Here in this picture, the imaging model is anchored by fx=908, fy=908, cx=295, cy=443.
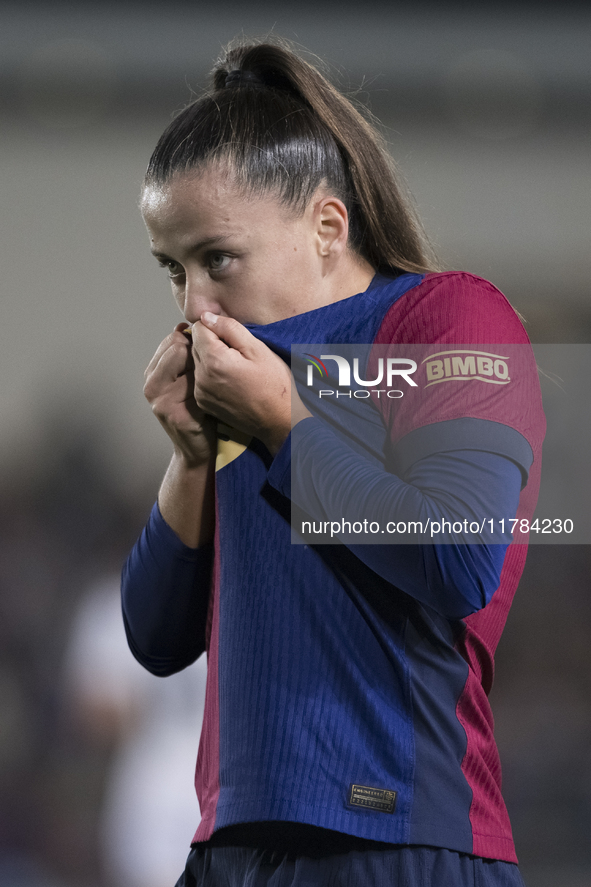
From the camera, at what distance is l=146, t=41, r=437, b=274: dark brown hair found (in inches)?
26.7

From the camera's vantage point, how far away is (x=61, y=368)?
241cm

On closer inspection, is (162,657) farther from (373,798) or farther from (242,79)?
(242,79)

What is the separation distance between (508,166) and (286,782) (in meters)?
2.13

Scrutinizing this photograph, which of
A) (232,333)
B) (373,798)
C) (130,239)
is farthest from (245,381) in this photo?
(130,239)

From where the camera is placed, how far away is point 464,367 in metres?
0.58

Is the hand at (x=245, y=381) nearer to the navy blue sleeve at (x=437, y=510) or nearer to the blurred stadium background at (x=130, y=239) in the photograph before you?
the navy blue sleeve at (x=437, y=510)

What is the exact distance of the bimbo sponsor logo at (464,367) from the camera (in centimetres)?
58

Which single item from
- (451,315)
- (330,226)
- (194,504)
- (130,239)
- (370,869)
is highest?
(130,239)

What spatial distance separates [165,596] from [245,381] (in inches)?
8.6

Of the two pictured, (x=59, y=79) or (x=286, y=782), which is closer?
(x=286, y=782)

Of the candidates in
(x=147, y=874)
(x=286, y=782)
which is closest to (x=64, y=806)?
(x=147, y=874)

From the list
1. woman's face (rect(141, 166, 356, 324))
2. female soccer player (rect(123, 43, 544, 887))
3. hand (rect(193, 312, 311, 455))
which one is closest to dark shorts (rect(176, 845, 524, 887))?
female soccer player (rect(123, 43, 544, 887))

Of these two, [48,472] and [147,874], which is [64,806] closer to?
[147,874]

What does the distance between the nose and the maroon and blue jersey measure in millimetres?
62
